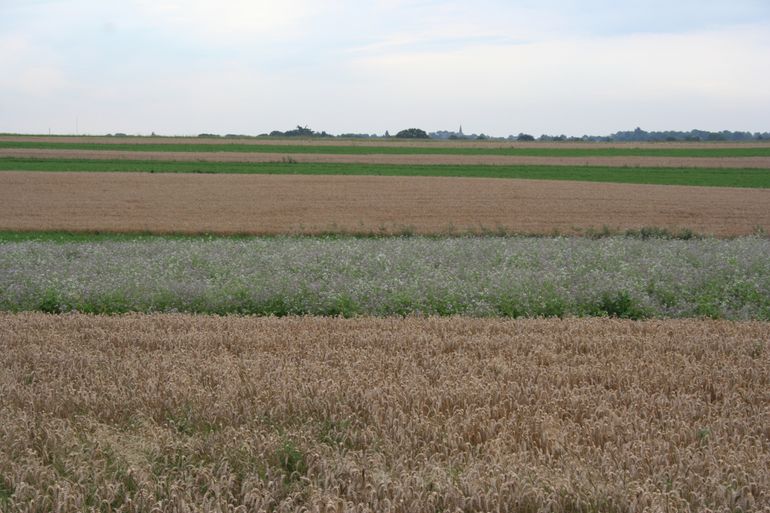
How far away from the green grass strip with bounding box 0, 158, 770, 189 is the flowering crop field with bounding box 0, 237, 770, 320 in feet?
122

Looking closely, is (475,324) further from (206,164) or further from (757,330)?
(206,164)

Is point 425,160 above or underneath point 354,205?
above

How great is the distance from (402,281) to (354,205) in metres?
23.1

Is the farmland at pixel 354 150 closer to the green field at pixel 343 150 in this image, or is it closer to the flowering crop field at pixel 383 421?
the green field at pixel 343 150

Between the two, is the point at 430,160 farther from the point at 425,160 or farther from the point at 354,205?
the point at 354,205

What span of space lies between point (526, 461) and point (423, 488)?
2.95 feet

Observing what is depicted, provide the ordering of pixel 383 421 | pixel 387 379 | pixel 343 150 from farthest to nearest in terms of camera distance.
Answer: pixel 343 150, pixel 387 379, pixel 383 421

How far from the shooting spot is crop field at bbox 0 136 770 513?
460cm

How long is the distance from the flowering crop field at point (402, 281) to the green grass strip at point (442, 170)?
3725 centimetres

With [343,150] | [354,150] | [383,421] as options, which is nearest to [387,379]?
[383,421]

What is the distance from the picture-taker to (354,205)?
3619cm

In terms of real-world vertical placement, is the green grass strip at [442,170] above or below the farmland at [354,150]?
below

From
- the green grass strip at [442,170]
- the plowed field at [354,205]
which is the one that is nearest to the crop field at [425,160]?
the green grass strip at [442,170]

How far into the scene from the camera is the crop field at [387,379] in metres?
4.60
